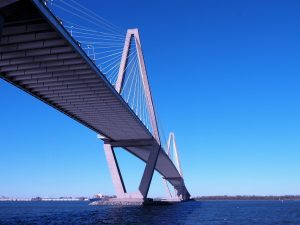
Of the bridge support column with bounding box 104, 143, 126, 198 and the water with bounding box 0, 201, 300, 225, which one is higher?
the bridge support column with bounding box 104, 143, 126, 198

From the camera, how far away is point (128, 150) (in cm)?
5459

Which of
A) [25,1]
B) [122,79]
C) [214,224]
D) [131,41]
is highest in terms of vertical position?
[131,41]

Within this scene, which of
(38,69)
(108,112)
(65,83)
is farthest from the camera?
(108,112)

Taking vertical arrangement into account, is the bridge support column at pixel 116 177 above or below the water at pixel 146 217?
above

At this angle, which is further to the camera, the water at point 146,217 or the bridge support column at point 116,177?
the bridge support column at point 116,177

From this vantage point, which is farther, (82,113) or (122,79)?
(122,79)

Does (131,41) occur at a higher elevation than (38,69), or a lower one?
higher

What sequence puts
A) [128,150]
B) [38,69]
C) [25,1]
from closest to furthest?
[25,1] → [38,69] → [128,150]

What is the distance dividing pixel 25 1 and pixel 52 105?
18.3 metres

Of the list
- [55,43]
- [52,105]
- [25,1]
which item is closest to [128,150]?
[52,105]

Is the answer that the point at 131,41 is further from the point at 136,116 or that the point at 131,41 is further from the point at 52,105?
the point at 52,105

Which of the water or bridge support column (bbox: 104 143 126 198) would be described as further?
bridge support column (bbox: 104 143 126 198)

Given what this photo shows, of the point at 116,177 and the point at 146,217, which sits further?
the point at 116,177

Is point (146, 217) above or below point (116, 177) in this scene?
below
